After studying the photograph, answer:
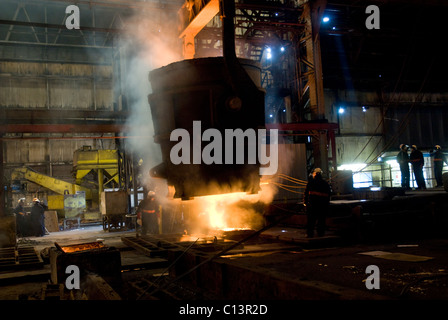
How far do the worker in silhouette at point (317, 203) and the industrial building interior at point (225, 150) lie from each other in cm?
43

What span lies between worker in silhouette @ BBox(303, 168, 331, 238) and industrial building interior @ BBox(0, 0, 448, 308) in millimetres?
433

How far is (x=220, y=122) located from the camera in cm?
374

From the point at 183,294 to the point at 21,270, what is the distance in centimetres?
387

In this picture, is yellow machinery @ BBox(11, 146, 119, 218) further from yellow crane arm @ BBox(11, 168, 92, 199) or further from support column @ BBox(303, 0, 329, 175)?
support column @ BBox(303, 0, 329, 175)

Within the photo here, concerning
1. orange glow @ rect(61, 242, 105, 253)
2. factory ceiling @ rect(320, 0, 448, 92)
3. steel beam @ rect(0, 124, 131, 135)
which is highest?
factory ceiling @ rect(320, 0, 448, 92)

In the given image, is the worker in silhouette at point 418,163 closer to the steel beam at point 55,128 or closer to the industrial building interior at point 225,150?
the industrial building interior at point 225,150

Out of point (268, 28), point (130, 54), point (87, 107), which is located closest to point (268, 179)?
point (268, 28)

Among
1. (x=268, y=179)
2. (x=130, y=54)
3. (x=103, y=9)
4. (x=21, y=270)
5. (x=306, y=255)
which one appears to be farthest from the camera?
(x=103, y=9)

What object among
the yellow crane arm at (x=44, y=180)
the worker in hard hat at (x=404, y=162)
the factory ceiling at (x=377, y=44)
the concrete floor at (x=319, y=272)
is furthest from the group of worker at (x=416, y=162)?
the yellow crane arm at (x=44, y=180)

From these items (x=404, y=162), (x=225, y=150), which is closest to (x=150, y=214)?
(x=404, y=162)

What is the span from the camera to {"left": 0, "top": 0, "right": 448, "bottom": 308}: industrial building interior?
3.95 meters

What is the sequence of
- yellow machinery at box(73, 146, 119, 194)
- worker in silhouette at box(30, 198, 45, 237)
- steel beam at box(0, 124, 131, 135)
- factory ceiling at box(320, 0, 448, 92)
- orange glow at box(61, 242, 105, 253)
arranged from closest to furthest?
orange glow at box(61, 242, 105, 253) < steel beam at box(0, 124, 131, 135) < worker in silhouette at box(30, 198, 45, 237) < factory ceiling at box(320, 0, 448, 92) < yellow machinery at box(73, 146, 119, 194)

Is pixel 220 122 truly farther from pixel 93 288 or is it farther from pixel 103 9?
pixel 103 9

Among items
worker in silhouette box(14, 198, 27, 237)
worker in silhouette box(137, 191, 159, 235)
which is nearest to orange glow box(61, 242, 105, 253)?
worker in silhouette box(137, 191, 159, 235)
